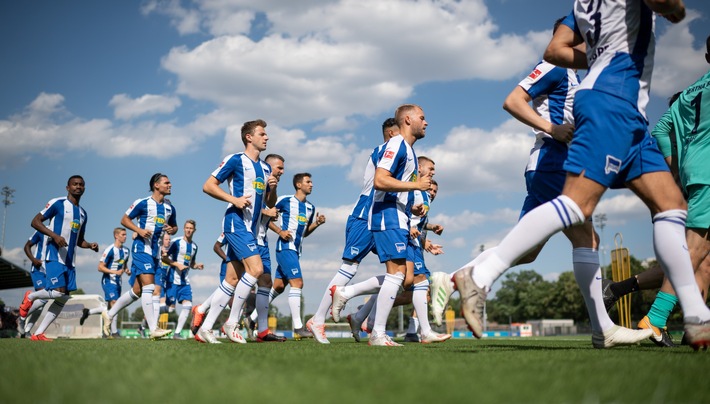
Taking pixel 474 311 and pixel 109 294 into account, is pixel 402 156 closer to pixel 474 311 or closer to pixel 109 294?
pixel 474 311

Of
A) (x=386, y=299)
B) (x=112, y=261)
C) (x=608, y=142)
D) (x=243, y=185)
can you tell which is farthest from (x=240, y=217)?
(x=112, y=261)

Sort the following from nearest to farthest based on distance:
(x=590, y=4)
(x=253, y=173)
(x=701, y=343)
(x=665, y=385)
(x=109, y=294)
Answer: (x=665, y=385), (x=701, y=343), (x=590, y=4), (x=253, y=173), (x=109, y=294)

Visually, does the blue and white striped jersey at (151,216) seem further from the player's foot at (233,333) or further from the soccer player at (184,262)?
the soccer player at (184,262)

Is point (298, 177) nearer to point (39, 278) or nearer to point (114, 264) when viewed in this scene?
point (39, 278)

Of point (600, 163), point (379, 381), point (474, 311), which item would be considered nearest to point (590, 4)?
point (600, 163)

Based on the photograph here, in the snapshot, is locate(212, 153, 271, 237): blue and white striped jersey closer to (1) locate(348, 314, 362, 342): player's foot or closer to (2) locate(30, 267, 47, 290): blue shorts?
(1) locate(348, 314, 362, 342): player's foot

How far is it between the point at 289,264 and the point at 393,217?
497 centimetres

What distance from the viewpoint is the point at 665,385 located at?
221cm

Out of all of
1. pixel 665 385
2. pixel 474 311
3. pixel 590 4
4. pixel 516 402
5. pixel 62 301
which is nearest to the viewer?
pixel 516 402

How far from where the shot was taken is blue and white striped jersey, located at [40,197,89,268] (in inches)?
413

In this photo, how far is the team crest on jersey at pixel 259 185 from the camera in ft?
26.8

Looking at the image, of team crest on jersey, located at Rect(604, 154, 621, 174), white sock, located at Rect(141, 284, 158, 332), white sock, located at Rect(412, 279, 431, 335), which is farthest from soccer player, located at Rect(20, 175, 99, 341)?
team crest on jersey, located at Rect(604, 154, 621, 174)

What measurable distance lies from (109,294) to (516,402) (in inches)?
762

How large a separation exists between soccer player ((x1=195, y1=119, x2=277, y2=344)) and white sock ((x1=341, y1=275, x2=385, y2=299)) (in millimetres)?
1207
